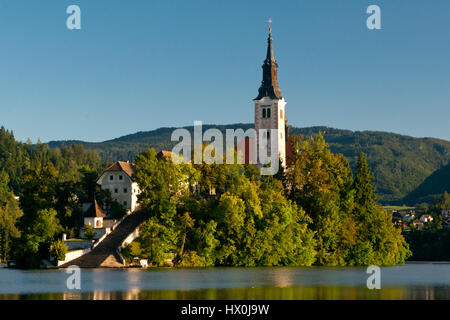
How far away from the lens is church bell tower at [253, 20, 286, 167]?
10825 centimetres

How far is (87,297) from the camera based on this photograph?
140 ft

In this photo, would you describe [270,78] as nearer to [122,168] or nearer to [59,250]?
[122,168]

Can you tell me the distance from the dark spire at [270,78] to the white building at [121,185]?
25.1 metres

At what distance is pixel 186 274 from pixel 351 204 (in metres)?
30.9

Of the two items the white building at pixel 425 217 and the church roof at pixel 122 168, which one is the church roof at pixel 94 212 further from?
the white building at pixel 425 217

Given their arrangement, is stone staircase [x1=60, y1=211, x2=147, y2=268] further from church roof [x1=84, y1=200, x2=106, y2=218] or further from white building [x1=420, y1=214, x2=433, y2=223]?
white building [x1=420, y1=214, x2=433, y2=223]

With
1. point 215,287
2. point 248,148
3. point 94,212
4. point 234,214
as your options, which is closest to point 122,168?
point 94,212

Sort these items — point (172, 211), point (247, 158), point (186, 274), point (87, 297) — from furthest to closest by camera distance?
point (247, 158) → point (172, 211) → point (186, 274) → point (87, 297)

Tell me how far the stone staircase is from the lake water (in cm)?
1040

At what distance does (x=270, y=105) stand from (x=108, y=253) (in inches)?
1599

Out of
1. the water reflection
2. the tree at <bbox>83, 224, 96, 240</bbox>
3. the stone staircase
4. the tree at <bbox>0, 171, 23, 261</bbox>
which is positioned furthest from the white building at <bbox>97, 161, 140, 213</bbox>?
the water reflection

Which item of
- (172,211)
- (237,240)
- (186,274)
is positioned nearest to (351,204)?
(237,240)

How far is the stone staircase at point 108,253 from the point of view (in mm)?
75312
